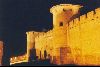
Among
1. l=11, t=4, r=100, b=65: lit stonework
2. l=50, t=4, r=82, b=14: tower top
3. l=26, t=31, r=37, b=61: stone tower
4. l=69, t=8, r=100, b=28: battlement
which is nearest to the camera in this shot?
l=69, t=8, r=100, b=28: battlement

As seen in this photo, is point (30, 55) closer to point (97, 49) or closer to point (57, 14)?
point (57, 14)

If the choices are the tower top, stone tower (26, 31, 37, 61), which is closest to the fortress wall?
the tower top

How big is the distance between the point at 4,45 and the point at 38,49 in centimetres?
315

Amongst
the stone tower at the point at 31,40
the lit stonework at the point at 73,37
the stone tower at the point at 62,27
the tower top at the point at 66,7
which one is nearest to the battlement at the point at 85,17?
the lit stonework at the point at 73,37

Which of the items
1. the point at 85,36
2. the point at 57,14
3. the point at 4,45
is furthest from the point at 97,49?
the point at 4,45

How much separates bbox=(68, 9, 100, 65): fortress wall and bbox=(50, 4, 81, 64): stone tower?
603mm

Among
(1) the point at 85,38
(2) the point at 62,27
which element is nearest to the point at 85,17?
(1) the point at 85,38

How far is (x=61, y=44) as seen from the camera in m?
18.1

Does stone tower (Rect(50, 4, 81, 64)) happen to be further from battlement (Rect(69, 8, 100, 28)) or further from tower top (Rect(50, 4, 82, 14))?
battlement (Rect(69, 8, 100, 28))

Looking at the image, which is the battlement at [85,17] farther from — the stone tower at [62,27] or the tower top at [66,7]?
the tower top at [66,7]

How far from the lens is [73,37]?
17.0m

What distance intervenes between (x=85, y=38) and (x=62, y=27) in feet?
9.09

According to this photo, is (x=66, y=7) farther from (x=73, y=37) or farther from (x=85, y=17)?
(x=85, y=17)

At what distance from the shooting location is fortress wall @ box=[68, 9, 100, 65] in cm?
1454
